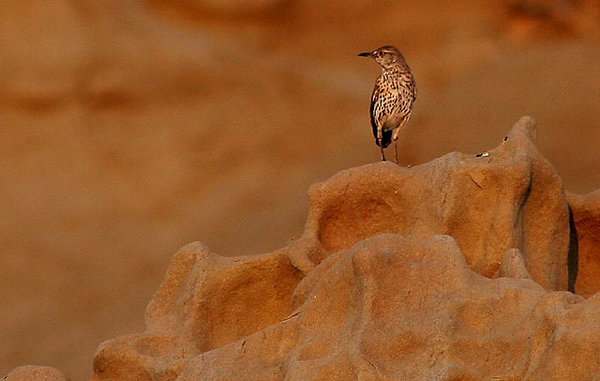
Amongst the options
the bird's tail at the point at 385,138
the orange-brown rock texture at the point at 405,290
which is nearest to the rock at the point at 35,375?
the orange-brown rock texture at the point at 405,290

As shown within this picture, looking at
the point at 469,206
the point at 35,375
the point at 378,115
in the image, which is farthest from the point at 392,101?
the point at 35,375

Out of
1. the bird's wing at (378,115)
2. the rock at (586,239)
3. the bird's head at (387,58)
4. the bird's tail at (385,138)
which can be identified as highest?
the bird's head at (387,58)

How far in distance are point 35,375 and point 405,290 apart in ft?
6.07

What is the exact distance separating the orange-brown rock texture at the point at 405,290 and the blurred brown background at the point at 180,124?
19.4 ft

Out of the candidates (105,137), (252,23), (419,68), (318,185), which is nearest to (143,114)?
(105,137)

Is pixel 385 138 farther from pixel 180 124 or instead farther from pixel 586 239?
pixel 180 124

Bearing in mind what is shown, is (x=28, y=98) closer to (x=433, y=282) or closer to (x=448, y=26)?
(x=448, y=26)

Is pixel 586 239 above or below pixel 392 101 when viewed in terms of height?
below

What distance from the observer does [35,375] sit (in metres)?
8.59

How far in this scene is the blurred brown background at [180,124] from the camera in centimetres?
1562

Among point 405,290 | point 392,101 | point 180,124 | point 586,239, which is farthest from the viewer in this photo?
point 180,124

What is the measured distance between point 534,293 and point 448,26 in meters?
11.0

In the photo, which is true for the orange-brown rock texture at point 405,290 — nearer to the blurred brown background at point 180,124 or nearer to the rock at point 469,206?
the rock at point 469,206

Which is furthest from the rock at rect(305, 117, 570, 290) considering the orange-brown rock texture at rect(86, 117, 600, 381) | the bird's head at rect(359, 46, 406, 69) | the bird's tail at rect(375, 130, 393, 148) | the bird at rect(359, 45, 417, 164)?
the bird's head at rect(359, 46, 406, 69)
